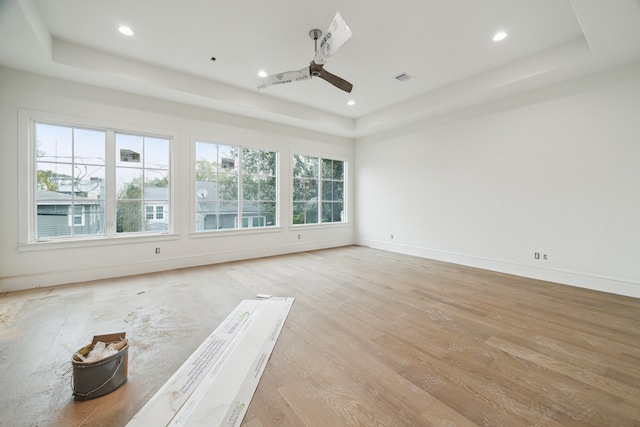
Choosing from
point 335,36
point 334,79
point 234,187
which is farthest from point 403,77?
Answer: point 234,187

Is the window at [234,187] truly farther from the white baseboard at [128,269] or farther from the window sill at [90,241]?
the window sill at [90,241]

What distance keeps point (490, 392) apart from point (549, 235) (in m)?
3.48

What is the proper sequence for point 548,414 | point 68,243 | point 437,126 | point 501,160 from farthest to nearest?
point 437,126, point 501,160, point 68,243, point 548,414

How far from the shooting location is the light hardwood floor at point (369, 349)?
58.9 inches

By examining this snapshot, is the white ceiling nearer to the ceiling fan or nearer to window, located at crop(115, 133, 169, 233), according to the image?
the ceiling fan

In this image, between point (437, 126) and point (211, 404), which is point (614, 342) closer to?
point (211, 404)

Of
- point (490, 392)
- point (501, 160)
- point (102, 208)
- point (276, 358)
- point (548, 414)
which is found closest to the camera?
point (548, 414)

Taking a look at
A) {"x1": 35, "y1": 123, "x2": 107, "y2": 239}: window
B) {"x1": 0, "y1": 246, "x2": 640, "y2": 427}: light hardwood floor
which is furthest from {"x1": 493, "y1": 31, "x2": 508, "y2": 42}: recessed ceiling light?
{"x1": 35, "y1": 123, "x2": 107, "y2": 239}: window

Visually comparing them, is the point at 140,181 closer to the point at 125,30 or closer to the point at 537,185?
the point at 125,30

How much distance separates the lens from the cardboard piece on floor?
4.65ft

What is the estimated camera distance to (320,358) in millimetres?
2002

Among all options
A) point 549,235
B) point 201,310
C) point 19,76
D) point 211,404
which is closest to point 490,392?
point 211,404

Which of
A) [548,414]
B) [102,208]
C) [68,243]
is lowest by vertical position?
[548,414]

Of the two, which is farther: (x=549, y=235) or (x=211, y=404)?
(x=549, y=235)
